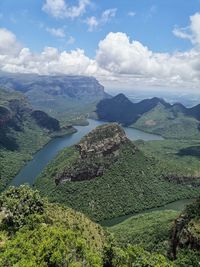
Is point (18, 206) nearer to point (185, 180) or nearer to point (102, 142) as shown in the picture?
point (102, 142)

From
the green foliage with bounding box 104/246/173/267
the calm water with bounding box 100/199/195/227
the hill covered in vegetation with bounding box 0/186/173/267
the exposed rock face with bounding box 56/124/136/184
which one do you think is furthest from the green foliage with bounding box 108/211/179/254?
the exposed rock face with bounding box 56/124/136/184

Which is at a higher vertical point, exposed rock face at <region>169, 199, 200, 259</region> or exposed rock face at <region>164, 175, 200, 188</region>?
exposed rock face at <region>169, 199, 200, 259</region>

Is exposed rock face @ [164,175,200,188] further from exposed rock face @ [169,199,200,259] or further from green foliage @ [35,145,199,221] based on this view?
exposed rock face @ [169,199,200,259]

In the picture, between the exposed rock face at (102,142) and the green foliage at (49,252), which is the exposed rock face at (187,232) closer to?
the green foliage at (49,252)

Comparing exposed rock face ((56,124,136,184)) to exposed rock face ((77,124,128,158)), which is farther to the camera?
exposed rock face ((77,124,128,158))

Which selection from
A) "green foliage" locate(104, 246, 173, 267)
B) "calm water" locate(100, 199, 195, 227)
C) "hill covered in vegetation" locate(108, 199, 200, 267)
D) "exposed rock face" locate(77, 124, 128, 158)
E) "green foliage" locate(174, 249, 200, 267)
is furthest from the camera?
"exposed rock face" locate(77, 124, 128, 158)

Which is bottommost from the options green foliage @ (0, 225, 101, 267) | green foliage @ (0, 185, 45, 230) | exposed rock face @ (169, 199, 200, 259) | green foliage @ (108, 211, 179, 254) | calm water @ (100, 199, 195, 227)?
calm water @ (100, 199, 195, 227)

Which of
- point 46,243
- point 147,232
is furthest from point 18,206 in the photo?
point 147,232
